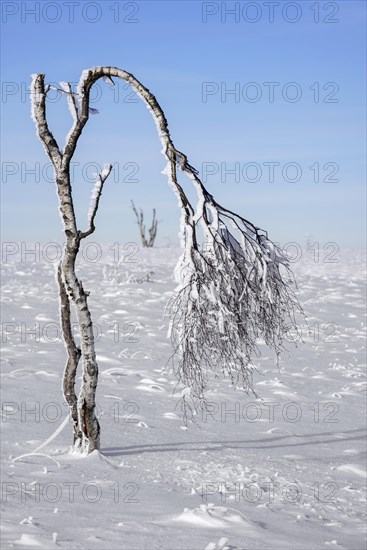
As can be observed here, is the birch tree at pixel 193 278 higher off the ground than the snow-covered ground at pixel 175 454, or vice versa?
the birch tree at pixel 193 278

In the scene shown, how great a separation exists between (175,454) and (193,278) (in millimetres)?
1846

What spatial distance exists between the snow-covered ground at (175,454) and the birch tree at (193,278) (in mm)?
728

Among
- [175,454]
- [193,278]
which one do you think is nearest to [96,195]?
[193,278]

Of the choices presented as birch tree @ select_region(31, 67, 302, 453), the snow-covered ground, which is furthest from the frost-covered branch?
the snow-covered ground

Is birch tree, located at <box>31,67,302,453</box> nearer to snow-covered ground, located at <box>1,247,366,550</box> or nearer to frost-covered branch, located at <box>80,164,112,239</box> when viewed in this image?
frost-covered branch, located at <box>80,164,112,239</box>

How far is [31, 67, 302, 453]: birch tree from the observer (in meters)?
5.75

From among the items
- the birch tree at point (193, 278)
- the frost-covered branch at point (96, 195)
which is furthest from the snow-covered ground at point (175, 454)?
the frost-covered branch at point (96, 195)

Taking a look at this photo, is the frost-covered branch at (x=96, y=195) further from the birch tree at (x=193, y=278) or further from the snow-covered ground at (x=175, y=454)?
the snow-covered ground at (x=175, y=454)

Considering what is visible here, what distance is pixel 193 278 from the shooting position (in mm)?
5742

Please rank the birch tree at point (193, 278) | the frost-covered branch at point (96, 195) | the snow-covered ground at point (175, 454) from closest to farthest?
the snow-covered ground at point (175, 454) → the birch tree at point (193, 278) → the frost-covered branch at point (96, 195)

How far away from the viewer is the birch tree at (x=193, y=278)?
5.75m

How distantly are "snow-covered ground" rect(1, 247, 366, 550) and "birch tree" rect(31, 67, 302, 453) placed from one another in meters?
0.73

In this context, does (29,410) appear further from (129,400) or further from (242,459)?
(242,459)

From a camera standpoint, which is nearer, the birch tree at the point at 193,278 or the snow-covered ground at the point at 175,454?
the snow-covered ground at the point at 175,454
